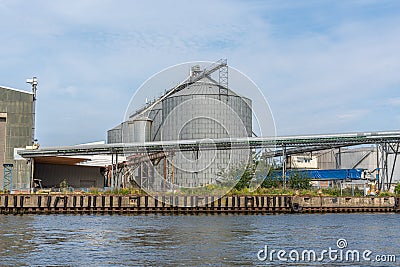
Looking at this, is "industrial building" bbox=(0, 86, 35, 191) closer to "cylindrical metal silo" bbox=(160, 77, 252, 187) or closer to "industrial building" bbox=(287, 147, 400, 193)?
"cylindrical metal silo" bbox=(160, 77, 252, 187)

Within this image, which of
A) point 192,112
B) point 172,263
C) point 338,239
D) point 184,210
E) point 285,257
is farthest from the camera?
point 192,112

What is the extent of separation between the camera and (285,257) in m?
34.7

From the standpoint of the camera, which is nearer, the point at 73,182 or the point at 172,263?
the point at 172,263

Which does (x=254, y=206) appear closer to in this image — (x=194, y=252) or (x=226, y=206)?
(x=226, y=206)

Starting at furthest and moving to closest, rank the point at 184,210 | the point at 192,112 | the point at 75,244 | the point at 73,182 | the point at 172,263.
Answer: the point at 73,182 → the point at 192,112 → the point at 184,210 → the point at 75,244 → the point at 172,263

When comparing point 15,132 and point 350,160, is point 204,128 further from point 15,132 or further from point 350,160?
point 350,160

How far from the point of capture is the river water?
33.4 m

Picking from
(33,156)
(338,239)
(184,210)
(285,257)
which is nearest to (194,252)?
(285,257)

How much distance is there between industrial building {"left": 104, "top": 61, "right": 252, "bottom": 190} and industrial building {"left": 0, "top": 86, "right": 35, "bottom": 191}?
18.1 metres

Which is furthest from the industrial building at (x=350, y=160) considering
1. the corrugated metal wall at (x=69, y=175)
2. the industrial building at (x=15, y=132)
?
the industrial building at (x=15, y=132)

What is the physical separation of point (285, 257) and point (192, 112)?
74392mm

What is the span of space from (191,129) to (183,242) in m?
65.3

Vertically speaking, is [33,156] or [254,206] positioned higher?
[33,156]

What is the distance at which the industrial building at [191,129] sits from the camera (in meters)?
97.1
